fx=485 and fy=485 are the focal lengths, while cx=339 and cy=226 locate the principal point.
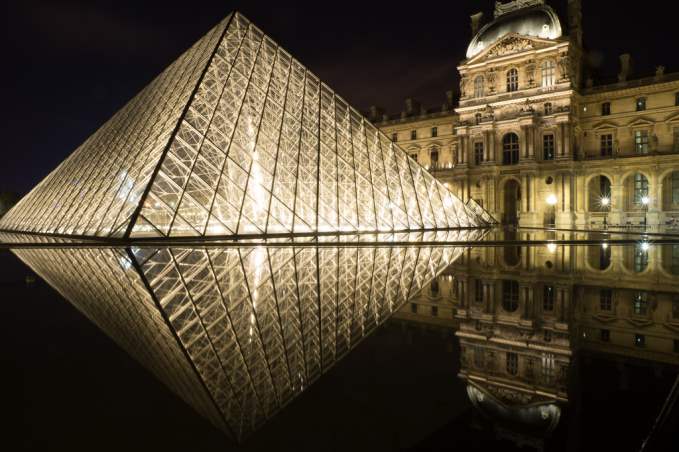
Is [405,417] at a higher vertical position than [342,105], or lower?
lower

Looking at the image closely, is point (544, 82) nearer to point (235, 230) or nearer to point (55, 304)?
point (235, 230)

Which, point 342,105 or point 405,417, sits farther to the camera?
point 342,105

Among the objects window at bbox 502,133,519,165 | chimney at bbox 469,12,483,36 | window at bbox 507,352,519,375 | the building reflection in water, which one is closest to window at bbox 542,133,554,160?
window at bbox 502,133,519,165

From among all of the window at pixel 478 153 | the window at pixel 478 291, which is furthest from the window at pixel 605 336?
the window at pixel 478 153

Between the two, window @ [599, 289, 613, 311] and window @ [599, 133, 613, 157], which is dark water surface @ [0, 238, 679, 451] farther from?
window @ [599, 133, 613, 157]

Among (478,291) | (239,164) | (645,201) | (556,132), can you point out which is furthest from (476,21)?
(478,291)

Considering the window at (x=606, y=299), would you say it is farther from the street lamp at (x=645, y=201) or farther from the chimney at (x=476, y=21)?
the chimney at (x=476, y=21)

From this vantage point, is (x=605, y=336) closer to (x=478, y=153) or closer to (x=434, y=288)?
(x=434, y=288)

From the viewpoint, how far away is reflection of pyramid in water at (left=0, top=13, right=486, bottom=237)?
52.2ft

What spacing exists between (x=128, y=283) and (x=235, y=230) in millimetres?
9301

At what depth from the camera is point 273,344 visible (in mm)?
4055

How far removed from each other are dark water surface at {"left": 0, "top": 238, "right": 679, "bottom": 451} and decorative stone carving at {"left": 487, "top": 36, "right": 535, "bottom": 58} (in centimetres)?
3523

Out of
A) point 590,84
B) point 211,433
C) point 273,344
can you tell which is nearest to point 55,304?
point 273,344

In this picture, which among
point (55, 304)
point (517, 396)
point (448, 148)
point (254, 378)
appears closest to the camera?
point (517, 396)
